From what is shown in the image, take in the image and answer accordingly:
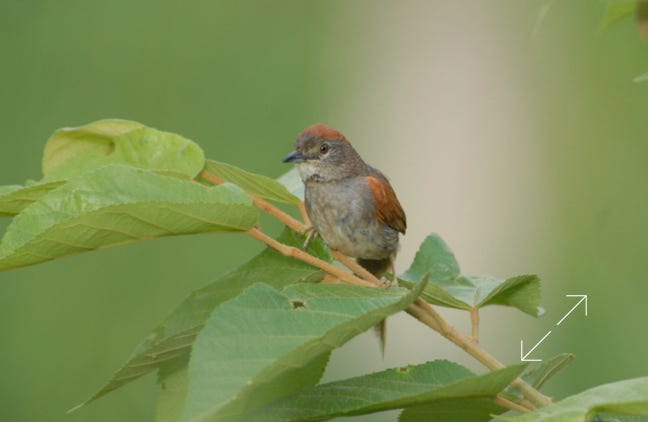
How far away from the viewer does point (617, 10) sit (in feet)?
5.63

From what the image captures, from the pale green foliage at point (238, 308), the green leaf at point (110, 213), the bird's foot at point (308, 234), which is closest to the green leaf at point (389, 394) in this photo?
the pale green foliage at point (238, 308)

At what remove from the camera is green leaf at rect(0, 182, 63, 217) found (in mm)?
2004

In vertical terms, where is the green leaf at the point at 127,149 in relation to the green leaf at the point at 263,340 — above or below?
above

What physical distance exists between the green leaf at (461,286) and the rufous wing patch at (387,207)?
1.13 meters

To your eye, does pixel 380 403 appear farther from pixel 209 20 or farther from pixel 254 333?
pixel 209 20

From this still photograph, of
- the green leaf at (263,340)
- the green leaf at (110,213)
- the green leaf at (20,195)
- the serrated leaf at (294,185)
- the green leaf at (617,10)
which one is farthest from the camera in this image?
the serrated leaf at (294,185)

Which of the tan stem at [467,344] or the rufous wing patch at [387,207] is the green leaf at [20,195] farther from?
the rufous wing patch at [387,207]

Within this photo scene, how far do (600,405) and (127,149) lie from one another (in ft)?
3.56

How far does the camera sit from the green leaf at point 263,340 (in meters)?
1.54

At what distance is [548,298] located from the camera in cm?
766

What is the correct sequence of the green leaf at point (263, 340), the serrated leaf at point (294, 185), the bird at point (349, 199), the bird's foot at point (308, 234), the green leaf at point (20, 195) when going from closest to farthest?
1. the green leaf at point (263, 340)
2. the green leaf at point (20, 195)
3. the bird's foot at point (308, 234)
4. the serrated leaf at point (294, 185)
5. the bird at point (349, 199)

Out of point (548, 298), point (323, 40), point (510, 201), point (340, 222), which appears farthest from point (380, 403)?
point (323, 40)

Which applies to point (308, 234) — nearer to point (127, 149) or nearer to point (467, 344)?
point (127, 149)

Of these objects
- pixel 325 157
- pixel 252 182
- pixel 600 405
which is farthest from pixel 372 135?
pixel 600 405
